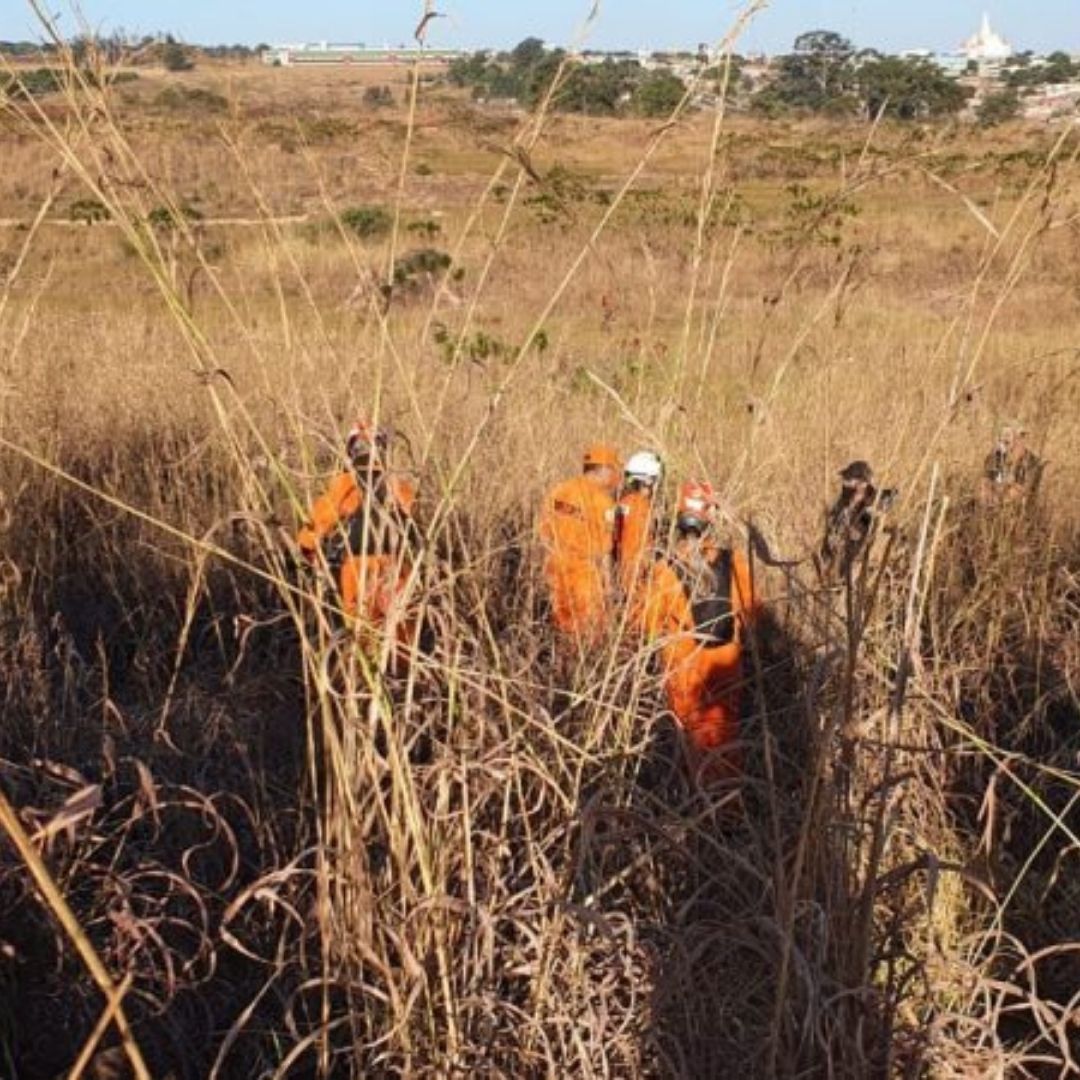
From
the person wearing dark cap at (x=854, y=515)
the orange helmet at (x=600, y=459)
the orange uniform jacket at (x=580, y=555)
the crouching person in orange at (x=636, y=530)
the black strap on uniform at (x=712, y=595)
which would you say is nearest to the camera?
the person wearing dark cap at (x=854, y=515)

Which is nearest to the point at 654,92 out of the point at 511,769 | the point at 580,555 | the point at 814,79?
the point at 814,79

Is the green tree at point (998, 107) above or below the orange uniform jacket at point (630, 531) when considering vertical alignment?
above

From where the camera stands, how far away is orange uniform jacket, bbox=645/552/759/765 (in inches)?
83.5

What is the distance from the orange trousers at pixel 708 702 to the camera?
2.18 m

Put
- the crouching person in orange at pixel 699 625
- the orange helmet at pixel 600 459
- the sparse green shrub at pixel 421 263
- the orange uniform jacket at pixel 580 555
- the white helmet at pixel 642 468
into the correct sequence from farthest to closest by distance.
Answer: the sparse green shrub at pixel 421 263, the orange helmet at pixel 600 459, the white helmet at pixel 642 468, the orange uniform jacket at pixel 580 555, the crouching person in orange at pixel 699 625

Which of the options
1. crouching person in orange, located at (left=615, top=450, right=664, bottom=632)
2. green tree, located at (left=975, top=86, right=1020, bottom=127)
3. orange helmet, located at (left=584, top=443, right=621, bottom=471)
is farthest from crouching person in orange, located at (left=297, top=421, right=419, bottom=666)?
orange helmet, located at (left=584, top=443, right=621, bottom=471)

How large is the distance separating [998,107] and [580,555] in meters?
1.22

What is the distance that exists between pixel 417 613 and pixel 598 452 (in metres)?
2.37

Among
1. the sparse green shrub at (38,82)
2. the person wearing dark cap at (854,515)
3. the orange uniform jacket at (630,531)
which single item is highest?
the sparse green shrub at (38,82)

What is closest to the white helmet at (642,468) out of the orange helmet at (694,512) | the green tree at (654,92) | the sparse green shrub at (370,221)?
the orange helmet at (694,512)

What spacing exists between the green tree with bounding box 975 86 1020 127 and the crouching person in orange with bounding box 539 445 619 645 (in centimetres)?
99

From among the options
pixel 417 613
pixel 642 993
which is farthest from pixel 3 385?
pixel 642 993

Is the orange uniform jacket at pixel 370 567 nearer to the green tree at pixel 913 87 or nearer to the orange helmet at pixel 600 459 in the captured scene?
the green tree at pixel 913 87

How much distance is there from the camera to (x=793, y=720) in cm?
252
